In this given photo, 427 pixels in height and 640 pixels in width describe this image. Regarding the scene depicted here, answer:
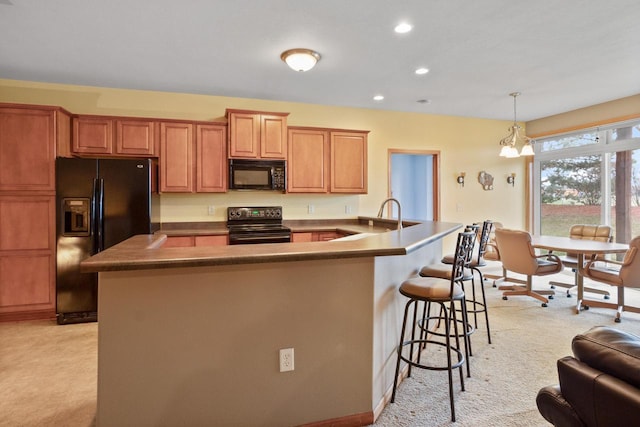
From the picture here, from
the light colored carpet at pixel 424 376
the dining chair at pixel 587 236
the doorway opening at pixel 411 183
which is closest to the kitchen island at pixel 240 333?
the light colored carpet at pixel 424 376

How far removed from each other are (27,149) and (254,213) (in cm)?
247

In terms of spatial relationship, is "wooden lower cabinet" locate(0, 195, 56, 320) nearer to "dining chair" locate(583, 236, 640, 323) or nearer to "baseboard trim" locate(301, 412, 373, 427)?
"baseboard trim" locate(301, 412, 373, 427)

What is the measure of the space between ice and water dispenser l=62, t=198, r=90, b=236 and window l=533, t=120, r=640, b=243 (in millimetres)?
6671

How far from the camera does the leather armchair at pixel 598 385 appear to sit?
38.2 inches

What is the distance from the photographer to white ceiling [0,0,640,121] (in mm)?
2598

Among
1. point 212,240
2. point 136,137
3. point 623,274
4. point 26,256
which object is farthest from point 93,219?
point 623,274

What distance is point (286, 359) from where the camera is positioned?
5.95 ft

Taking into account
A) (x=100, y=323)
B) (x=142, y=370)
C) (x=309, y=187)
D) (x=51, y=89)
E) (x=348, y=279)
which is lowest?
(x=142, y=370)

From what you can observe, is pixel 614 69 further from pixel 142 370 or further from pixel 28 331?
pixel 28 331

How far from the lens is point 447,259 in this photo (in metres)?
3.23

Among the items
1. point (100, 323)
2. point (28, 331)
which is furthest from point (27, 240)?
point (100, 323)

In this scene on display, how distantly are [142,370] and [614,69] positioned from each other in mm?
4977

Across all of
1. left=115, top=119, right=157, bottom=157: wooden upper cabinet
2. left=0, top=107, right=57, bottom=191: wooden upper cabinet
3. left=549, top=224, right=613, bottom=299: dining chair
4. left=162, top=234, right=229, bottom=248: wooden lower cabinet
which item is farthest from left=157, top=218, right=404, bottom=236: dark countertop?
left=549, top=224, right=613, bottom=299: dining chair

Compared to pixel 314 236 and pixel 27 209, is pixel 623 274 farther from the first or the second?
pixel 27 209
